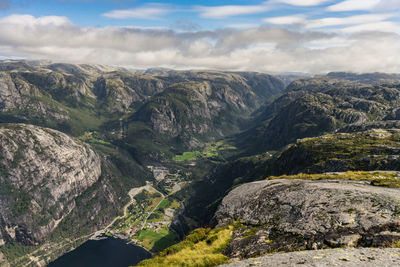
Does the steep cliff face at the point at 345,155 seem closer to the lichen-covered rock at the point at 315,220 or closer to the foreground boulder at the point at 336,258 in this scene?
the lichen-covered rock at the point at 315,220

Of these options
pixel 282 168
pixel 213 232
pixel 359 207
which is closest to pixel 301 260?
pixel 359 207

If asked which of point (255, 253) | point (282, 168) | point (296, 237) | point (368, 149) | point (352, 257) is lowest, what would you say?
point (282, 168)

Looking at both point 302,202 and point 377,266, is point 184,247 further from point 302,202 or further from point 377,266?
point 377,266

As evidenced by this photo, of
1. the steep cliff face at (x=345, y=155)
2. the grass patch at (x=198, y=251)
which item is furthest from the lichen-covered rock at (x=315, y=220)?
the steep cliff face at (x=345, y=155)

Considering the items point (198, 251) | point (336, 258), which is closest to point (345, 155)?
point (336, 258)

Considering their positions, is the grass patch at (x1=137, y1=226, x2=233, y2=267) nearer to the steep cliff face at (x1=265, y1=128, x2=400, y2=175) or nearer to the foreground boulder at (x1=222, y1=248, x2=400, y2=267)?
the foreground boulder at (x1=222, y1=248, x2=400, y2=267)

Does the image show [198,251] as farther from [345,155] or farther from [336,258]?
[345,155]
